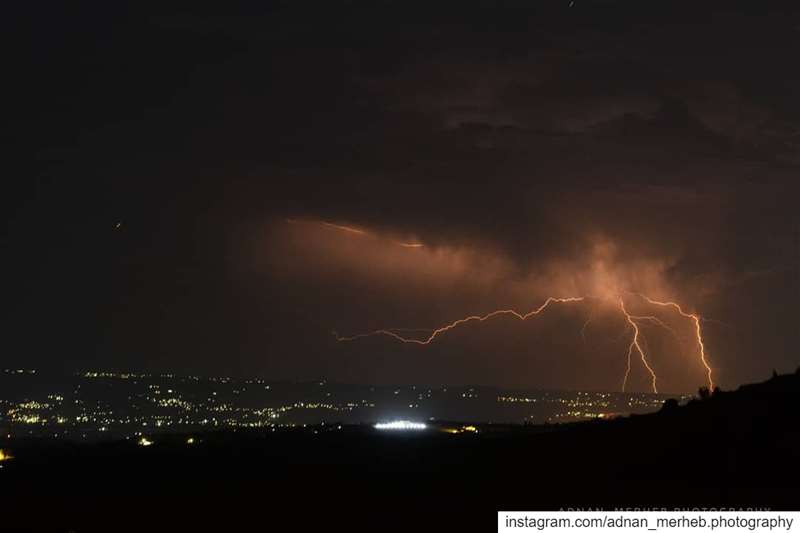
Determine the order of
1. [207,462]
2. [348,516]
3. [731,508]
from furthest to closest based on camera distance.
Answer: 1. [207,462]
2. [348,516]
3. [731,508]

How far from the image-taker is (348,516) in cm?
2959

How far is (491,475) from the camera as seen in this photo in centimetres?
3472

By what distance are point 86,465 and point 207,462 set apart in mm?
5093

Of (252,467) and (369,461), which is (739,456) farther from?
(252,467)

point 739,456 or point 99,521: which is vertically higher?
point 739,456

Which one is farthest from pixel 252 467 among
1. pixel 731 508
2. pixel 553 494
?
pixel 731 508

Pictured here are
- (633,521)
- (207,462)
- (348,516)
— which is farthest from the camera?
(207,462)

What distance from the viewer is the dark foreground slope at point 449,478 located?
2889 centimetres

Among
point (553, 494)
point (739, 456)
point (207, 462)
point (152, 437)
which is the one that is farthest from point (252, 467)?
point (152, 437)

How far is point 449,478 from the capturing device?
115 feet

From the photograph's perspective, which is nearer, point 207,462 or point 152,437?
point 207,462

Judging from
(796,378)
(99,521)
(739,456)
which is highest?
(796,378)

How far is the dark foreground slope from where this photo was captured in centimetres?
2889

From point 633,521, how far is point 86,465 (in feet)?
94.0
